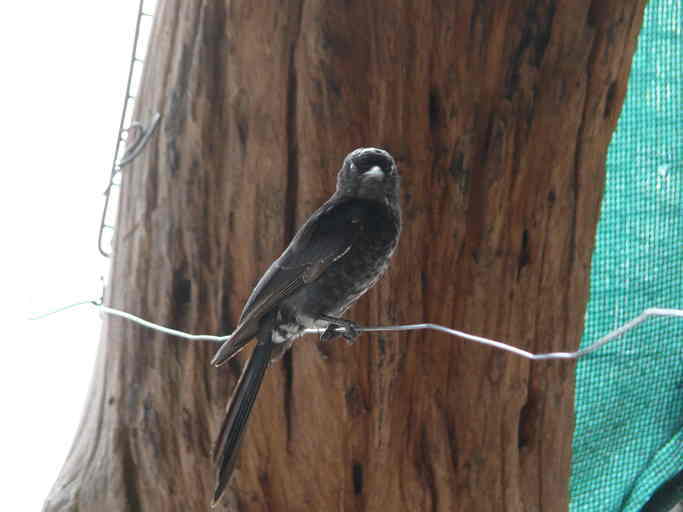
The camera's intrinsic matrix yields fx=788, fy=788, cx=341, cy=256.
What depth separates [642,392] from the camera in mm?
2346

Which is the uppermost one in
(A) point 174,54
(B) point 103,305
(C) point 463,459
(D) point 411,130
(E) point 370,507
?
A: (A) point 174,54

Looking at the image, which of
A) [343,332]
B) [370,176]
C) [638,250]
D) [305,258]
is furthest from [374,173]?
[638,250]

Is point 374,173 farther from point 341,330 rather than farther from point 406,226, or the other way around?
point 341,330

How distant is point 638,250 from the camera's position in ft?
7.57

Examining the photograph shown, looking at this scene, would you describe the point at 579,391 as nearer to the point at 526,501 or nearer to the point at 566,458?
the point at 566,458

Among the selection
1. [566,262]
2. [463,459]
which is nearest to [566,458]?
[463,459]

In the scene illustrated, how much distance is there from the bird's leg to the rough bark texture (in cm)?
8

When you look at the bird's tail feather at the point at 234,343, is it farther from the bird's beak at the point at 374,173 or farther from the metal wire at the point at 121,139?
the metal wire at the point at 121,139

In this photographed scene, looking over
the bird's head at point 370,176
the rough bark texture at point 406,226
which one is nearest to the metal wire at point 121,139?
the rough bark texture at point 406,226

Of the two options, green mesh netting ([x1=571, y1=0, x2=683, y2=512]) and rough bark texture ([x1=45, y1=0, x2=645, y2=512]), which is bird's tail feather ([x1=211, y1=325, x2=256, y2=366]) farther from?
green mesh netting ([x1=571, y1=0, x2=683, y2=512])

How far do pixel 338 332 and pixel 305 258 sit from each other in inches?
10.6

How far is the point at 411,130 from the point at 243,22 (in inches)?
20.5

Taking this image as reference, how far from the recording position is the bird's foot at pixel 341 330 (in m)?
1.84

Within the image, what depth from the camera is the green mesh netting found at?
229 centimetres
